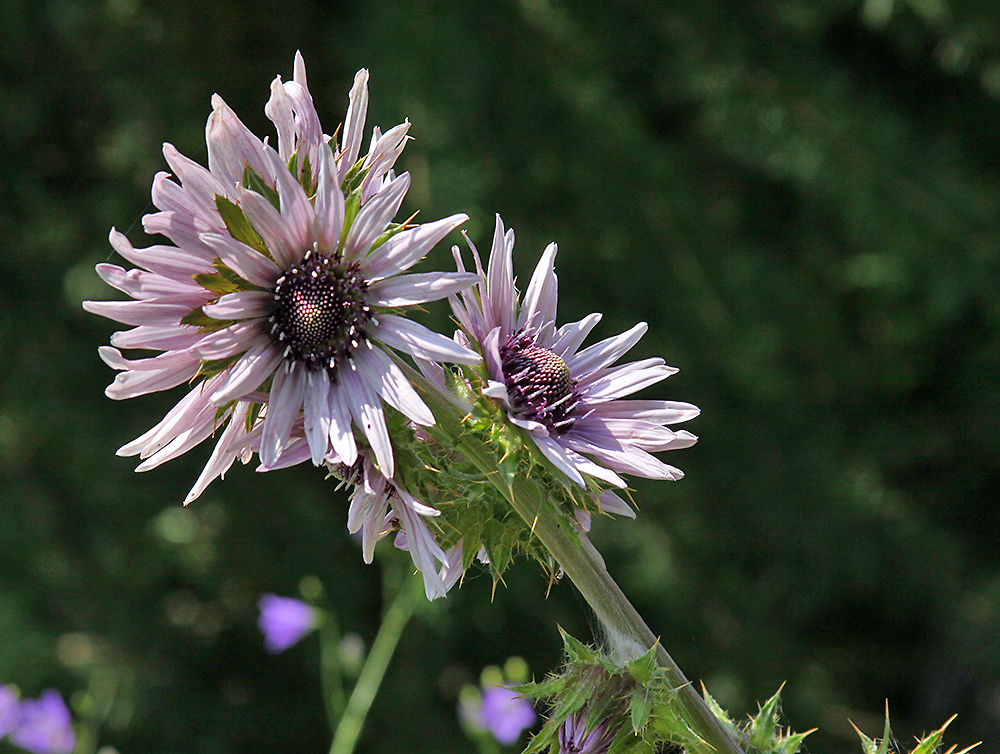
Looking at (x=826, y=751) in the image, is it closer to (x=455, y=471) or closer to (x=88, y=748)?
(x=88, y=748)

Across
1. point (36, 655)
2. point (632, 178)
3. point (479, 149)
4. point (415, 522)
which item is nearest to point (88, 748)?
point (36, 655)

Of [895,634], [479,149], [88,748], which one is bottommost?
[88,748]

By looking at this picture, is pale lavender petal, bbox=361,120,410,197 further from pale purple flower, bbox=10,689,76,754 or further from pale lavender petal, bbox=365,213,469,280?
pale purple flower, bbox=10,689,76,754

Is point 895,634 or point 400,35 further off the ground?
point 400,35

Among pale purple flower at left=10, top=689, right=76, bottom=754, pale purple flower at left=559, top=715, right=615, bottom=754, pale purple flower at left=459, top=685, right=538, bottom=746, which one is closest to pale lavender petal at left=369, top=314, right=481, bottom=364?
pale purple flower at left=559, top=715, right=615, bottom=754

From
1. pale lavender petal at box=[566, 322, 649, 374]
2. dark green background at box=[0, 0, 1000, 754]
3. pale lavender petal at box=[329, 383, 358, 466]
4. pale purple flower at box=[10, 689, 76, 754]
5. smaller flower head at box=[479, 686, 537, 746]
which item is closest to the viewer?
pale lavender petal at box=[329, 383, 358, 466]

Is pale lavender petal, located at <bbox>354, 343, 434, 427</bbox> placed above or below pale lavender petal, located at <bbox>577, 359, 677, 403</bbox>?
below

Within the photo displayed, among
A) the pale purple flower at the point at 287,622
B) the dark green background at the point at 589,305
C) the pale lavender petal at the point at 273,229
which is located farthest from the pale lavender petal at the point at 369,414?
the dark green background at the point at 589,305

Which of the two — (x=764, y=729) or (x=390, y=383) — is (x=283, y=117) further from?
(x=764, y=729)
